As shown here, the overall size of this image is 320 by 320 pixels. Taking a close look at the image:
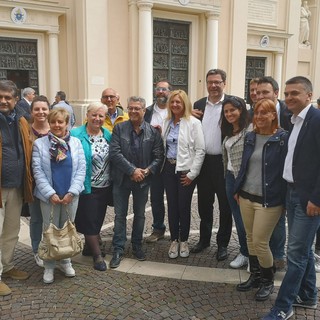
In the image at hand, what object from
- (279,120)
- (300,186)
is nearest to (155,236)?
(279,120)

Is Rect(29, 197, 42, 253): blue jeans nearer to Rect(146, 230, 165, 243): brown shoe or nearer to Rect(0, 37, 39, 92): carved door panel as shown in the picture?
Rect(146, 230, 165, 243): brown shoe

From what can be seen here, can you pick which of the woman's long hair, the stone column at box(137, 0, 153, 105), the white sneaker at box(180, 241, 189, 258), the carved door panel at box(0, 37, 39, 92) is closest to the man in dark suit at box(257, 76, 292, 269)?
the woman's long hair

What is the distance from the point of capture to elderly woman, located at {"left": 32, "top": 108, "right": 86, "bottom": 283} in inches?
145

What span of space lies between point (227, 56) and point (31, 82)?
832 cm

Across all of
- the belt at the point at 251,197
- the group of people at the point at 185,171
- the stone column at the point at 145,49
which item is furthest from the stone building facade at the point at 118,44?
the belt at the point at 251,197

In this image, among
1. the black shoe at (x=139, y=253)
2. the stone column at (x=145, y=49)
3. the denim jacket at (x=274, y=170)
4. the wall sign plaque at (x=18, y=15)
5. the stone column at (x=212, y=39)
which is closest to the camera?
the denim jacket at (x=274, y=170)

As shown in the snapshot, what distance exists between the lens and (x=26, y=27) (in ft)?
41.1

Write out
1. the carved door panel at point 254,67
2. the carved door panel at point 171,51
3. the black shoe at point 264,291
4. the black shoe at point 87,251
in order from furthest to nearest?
the carved door panel at point 254,67 < the carved door panel at point 171,51 < the black shoe at point 87,251 < the black shoe at point 264,291

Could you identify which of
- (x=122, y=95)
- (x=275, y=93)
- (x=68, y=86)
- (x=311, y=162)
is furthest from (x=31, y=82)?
(x=311, y=162)

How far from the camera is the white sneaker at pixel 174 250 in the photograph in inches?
176

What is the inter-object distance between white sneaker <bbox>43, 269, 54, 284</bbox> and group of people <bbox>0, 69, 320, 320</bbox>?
15 millimetres

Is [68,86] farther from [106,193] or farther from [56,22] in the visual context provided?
[106,193]

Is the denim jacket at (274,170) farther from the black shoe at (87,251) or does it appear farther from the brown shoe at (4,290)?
the brown shoe at (4,290)

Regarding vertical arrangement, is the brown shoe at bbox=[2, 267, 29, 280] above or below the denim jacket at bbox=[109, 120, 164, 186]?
below
